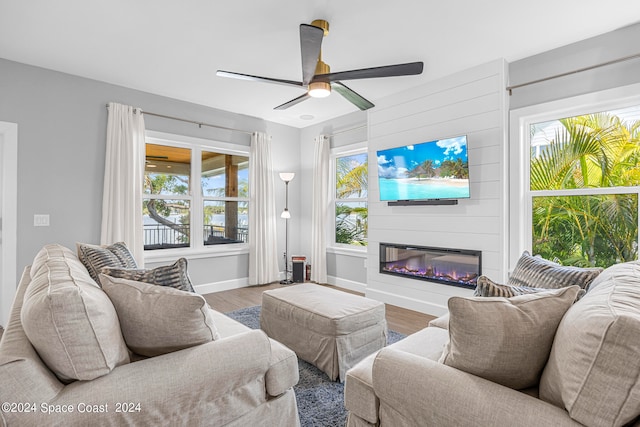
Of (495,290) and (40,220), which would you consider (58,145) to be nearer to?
(40,220)

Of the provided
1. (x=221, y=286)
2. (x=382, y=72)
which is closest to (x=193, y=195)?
(x=221, y=286)

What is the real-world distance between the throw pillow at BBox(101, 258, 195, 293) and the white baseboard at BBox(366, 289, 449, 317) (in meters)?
2.81

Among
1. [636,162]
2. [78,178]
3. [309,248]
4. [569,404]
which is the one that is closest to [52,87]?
[78,178]

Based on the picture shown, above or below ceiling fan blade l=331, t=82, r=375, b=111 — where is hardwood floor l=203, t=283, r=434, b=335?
below

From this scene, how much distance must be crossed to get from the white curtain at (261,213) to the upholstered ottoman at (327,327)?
2289 millimetres

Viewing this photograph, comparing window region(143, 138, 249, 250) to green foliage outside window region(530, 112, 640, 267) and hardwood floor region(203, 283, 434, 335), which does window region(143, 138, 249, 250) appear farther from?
green foliage outside window region(530, 112, 640, 267)

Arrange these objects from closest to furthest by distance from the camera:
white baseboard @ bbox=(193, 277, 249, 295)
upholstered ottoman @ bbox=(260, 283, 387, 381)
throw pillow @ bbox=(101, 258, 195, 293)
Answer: throw pillow @ bbox=(101, 258, 195, 293)
upholstered ottoman @ bbox=(260, 283, 387, 381)
white baseboard @ bbox=(193, 277, 249, 295)

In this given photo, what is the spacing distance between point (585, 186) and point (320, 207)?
126 inches

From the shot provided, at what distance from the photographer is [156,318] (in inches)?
49.8

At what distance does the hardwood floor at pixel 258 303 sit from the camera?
10.8 feet

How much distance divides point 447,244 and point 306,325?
77.0 inches

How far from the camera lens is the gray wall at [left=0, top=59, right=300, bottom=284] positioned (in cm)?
327

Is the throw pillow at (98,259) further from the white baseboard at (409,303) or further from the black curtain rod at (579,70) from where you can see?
the black curtain rod at (579,70)

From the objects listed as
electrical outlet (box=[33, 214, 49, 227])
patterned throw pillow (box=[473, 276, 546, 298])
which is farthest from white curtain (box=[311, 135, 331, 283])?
patterned throw pillow (box=[473, 276, 546, 298])
